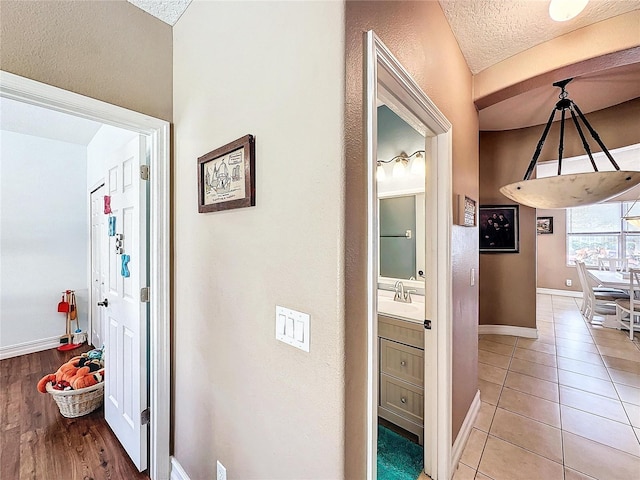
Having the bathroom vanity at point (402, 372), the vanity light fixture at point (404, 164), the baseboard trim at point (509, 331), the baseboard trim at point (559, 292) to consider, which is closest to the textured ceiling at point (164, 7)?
the vanity light fixture at point (404, 164)

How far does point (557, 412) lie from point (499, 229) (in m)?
2.49

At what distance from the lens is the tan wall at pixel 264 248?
2.69ft

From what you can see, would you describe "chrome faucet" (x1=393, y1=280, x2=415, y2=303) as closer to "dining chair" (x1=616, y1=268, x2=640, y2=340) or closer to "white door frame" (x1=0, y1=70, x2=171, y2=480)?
"white door frame" (x1=0, y1=70, x2=171, y2=480)

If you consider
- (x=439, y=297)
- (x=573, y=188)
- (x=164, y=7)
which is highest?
(x=164, y=7)

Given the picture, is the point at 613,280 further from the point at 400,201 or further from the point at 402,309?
the point at 402,309

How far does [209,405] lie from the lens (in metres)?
1.34

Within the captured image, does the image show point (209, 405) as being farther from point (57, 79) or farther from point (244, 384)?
point (57, 79)

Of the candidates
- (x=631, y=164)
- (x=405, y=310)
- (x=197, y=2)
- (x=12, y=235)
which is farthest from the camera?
(x=631, y=164)

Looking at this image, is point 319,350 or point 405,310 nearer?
point 319,350

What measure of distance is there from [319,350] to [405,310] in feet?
4.77

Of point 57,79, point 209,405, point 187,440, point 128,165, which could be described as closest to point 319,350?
point 209,405

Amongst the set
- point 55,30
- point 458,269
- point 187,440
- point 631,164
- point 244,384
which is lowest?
point 187,440

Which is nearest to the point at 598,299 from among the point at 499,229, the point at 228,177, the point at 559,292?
the point at 559,292

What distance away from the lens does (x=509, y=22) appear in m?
1.55
